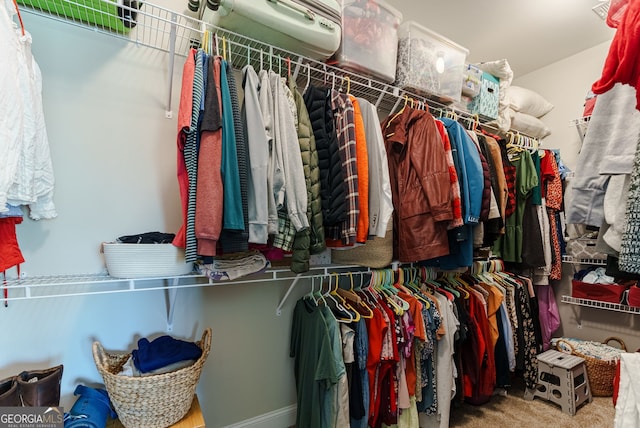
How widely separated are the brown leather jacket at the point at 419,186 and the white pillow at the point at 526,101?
144 cm

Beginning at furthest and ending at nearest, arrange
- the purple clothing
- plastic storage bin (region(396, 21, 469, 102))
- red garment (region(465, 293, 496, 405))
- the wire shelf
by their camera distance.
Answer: the purple clothing
red garment (region(465, 293, 496, 405))
plastic storage bin (region(396, 21, 469, 102))
the wire shelf

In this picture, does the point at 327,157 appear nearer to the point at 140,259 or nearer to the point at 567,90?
the point at 140,259

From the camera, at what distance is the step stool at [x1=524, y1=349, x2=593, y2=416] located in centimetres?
201

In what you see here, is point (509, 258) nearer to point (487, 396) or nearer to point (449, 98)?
point (487, 396)

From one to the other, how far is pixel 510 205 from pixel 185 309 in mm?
2100

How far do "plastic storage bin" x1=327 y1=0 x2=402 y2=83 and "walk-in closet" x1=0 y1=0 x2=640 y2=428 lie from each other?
1cm

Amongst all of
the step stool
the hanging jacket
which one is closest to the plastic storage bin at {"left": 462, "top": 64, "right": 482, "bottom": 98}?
the hanging jacket

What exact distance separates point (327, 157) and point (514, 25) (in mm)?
1990

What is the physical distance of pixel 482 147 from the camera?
1.96 metres

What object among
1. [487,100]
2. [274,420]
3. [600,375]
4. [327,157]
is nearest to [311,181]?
[327,157]

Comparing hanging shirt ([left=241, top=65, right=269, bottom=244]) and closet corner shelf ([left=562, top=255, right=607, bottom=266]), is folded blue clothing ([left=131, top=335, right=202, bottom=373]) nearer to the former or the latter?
hanging shirt ([left=241, top=65, right=269, bottom=244])

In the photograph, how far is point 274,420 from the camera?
5.77 ft

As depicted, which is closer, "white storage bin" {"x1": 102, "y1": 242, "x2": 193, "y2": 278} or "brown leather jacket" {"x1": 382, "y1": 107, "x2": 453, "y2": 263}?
"white storage bin" {"x1": 102, "y1": 242, "x2": 193, "y2": 278}

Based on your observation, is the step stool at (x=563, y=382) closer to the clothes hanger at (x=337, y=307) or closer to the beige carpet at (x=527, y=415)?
the beige carpet at (x=527, y=415)
